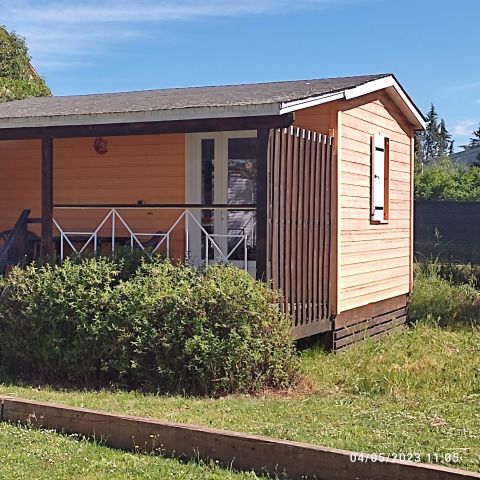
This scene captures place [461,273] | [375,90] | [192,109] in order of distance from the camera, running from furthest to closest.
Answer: [461,273], [375,90], [192,109]

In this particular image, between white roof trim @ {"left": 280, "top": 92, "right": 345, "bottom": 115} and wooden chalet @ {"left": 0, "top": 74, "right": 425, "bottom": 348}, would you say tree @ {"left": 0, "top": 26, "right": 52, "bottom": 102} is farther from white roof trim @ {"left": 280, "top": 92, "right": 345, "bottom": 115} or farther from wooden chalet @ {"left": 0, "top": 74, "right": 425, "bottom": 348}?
white roof trim @ {"left": 280, "top": 92, "right": 345, "bottom": 115}

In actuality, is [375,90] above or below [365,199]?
above

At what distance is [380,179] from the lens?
11547 millimetres

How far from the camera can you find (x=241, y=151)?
33.7 feet

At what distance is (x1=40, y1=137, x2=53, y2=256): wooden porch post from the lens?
9.09m

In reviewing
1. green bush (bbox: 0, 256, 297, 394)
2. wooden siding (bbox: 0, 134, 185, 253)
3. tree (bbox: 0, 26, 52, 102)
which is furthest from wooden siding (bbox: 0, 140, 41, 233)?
tree (bbox: 0, 26, 52, 102)

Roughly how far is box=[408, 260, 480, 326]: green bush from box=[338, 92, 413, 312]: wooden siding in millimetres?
745

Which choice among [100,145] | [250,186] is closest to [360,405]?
[250,186]

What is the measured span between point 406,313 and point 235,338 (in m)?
6.58

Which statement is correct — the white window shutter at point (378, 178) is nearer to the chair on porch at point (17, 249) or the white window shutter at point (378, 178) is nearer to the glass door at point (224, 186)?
the glass door at point (224, 186)

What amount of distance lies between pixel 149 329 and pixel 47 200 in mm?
2449

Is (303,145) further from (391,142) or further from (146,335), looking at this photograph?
(391,142)

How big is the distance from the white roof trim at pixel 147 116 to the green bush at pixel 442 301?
228 inches

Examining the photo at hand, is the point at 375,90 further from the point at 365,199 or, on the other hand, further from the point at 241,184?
the point at 241,184
